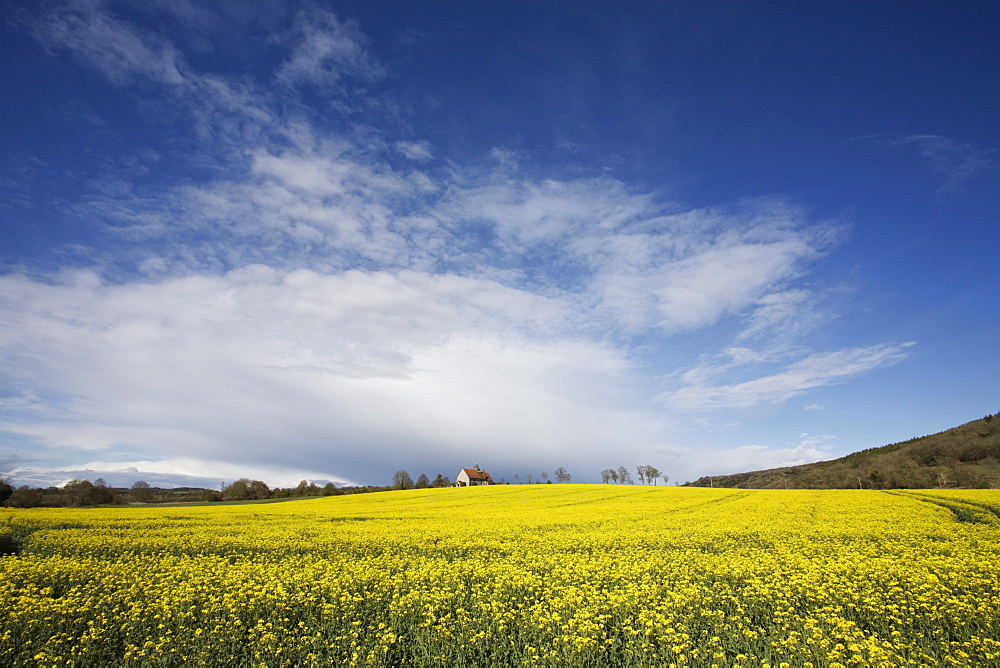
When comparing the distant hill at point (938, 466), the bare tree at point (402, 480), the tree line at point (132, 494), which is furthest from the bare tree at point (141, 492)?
the distant hill at point (938, 466)

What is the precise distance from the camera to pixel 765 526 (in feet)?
70.1

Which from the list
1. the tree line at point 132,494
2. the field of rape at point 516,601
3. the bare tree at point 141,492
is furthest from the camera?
the bare tree at point 141,492

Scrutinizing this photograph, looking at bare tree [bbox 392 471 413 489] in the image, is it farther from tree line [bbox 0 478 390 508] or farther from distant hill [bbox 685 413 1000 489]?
distant hill [bbox 685 413 1000 489]

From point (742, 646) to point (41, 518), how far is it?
32604mm

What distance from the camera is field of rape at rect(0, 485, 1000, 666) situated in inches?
307

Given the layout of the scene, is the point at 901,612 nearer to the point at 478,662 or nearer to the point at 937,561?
the point at 937,561

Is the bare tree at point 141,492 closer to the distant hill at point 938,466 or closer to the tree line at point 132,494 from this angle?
the tree line at point 132,494

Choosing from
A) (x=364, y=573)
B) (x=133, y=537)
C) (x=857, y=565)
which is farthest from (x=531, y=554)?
(x=133, y=537)

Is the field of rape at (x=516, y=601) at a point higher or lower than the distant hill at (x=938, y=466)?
lower

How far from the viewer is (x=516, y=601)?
10.6 meters

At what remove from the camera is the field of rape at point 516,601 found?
7797mm

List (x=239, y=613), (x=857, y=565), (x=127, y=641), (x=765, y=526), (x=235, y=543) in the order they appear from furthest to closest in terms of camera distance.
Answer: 1. (x=765, y=526)
2. (x=235, y=543)
3. (x=857, y=565)
4. (x=239, y=613)
5. (x=127, y=641)

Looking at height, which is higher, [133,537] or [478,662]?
[133,537]

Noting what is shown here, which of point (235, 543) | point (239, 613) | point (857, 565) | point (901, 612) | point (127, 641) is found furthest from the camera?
point (235, 543)
